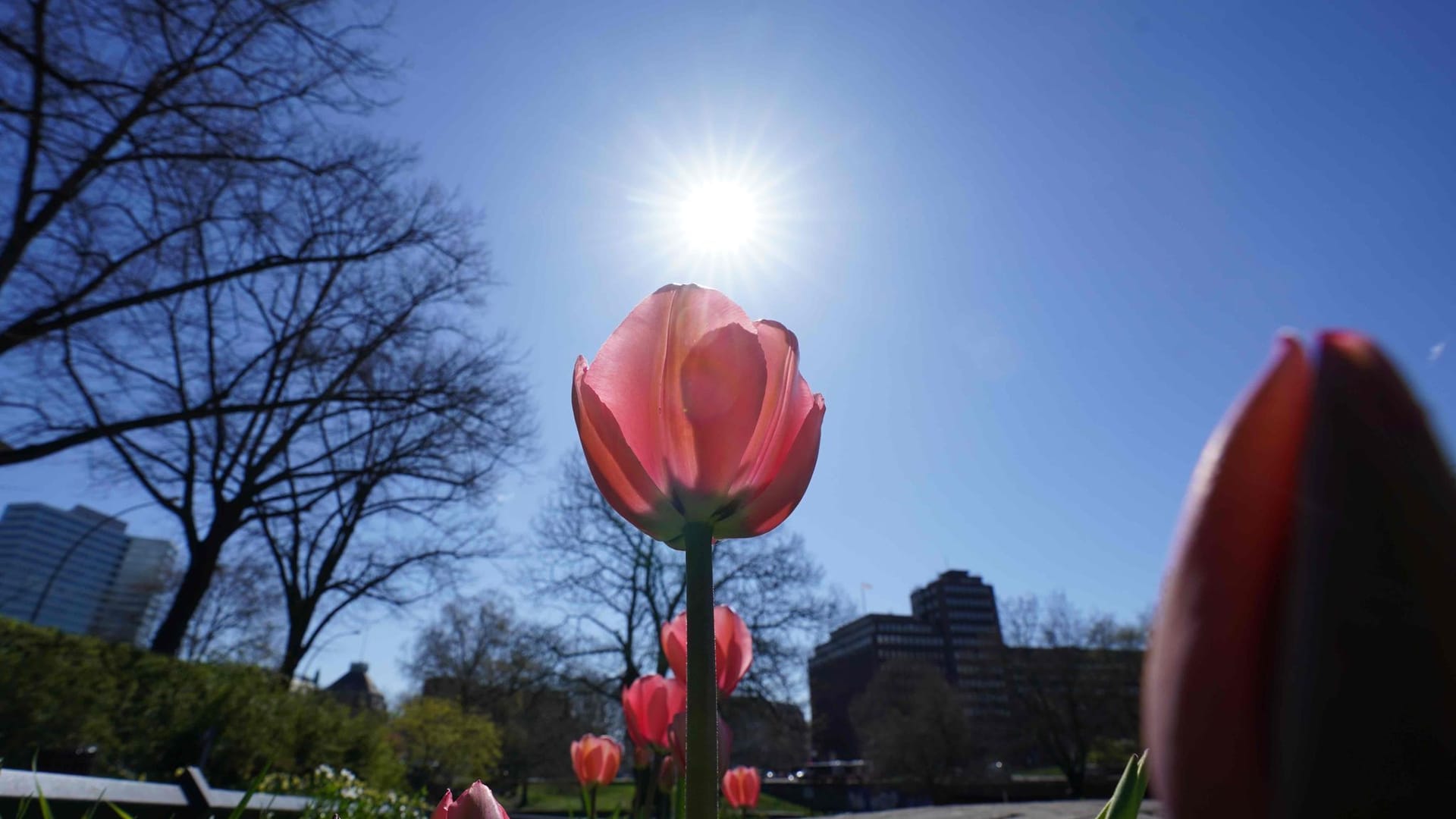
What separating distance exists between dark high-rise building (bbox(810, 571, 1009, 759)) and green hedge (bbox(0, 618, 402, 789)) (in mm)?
59024

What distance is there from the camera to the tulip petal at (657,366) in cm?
59

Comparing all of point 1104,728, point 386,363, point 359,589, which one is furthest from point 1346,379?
point 1104,728

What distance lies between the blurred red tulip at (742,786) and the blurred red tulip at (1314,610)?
3.90 m

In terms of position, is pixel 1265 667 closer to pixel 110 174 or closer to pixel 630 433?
pixel 630 433

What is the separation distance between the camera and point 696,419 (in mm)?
587

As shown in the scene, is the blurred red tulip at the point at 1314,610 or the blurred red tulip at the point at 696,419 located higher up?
the blurred red tulip at the point at 696,419

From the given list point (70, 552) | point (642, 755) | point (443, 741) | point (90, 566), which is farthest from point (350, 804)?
point (90, 566)

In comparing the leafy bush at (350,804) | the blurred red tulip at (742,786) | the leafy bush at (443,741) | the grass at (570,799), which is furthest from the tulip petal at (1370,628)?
the grass at (570,799)

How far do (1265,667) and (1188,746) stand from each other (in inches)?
1.4

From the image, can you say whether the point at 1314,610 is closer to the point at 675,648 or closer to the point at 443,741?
the point at 675,648

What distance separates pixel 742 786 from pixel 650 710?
2.63 metres

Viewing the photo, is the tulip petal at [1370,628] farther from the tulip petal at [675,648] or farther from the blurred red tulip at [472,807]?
the tulip petal at [675,648]

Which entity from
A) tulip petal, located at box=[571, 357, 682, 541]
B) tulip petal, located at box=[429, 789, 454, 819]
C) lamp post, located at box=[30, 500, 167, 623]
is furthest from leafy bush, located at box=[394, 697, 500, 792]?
tulip petal, located at box=[571, 357, 682, 541]

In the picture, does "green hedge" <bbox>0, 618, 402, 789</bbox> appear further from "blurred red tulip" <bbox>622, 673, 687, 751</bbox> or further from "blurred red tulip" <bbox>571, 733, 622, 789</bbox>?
"blurred red tulip" <bbox>622, 673, 687, 751</bbox>
